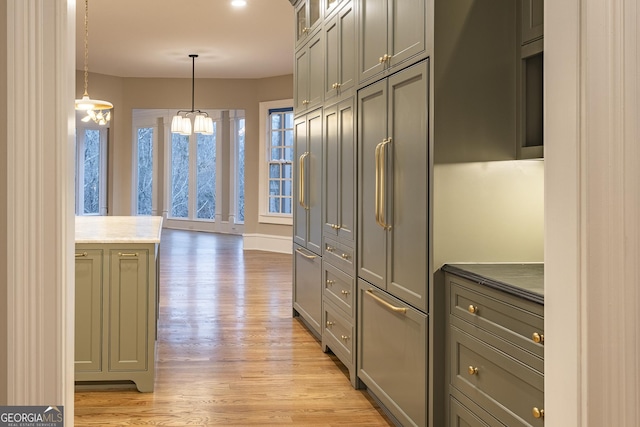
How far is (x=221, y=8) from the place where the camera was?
22.7 ft

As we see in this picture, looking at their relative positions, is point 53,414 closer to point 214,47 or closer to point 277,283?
point 277,283

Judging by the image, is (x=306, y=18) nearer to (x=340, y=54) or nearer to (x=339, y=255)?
(x=340, y=54)

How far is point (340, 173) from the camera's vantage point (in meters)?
3.97

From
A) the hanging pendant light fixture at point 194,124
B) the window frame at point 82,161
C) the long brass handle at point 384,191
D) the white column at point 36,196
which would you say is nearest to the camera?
the white column at point 36,196

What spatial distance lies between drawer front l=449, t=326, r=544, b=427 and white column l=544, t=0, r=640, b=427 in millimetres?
382

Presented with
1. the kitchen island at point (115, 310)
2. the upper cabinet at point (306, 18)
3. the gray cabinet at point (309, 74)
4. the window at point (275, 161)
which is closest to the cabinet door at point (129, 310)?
the kitchen island at point (115, 310)

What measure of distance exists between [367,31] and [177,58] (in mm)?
6492

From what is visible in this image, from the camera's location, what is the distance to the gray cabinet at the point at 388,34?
2.74m

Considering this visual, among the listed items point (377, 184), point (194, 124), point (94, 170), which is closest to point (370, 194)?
point (377, 184)

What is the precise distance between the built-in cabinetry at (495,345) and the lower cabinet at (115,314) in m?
1.83

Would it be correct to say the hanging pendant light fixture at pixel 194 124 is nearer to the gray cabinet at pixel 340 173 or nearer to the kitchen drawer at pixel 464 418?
the gray cabinet at pixel 340 173

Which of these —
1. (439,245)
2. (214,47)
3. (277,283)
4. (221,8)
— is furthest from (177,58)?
(439,245)

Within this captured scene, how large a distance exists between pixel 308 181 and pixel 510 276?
9.00 feet

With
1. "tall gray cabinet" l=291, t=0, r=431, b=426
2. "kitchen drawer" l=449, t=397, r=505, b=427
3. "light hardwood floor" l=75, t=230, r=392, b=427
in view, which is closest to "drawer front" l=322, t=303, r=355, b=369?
"tall gray cabinet" l=291, t=0, r=431, b=426
